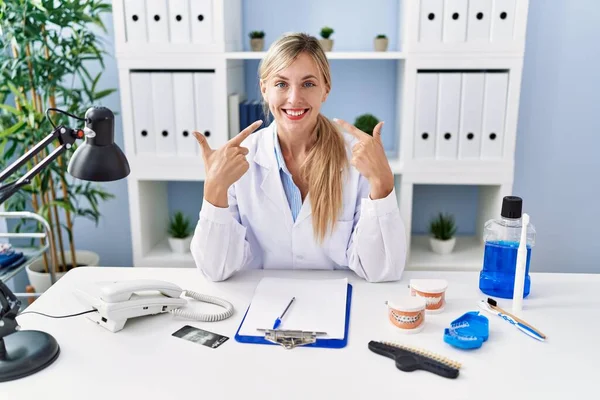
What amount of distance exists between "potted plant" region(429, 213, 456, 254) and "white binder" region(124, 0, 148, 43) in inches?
56.8

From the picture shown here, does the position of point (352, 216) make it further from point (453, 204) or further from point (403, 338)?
point (453, 204)

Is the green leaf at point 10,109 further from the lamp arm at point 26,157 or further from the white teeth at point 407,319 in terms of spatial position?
the white teeth at point 407,319

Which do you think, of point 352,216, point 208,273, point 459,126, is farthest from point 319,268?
point 459,126

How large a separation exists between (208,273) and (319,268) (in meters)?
0.32

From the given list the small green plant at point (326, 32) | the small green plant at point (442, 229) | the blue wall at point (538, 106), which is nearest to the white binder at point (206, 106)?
the blue wall at point (538, 106)

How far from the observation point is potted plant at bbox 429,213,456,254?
2.45 metres

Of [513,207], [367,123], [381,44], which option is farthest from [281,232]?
[381,44]

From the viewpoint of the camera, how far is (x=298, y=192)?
Result: 1607mm

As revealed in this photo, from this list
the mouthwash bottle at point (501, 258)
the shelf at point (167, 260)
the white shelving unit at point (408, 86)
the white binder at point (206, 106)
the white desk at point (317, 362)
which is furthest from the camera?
the shelf at point (167, 260)

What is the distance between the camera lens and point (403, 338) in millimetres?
1115

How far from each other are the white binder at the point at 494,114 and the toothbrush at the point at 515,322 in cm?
113

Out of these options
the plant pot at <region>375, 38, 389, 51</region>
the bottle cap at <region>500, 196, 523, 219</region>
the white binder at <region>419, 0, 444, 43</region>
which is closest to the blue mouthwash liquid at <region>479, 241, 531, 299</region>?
the bottle cap at <region>500, 196, 523, 219</region>

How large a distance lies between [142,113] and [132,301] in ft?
4.30

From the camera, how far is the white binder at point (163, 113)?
228 cm
